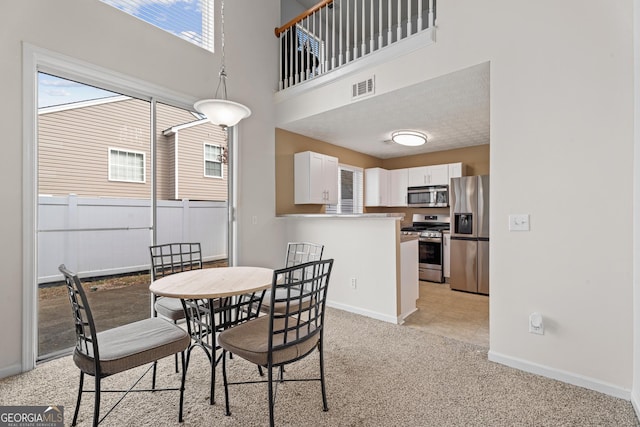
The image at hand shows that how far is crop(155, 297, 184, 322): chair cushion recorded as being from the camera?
7.42ft

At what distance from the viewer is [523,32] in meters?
2.29

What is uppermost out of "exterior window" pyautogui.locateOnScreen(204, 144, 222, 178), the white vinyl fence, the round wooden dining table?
"exterior window" pyautogui.locateOnScreen(204, 144, 222, 178)

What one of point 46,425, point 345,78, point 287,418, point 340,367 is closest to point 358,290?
point 340,367

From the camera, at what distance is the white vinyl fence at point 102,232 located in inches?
99.0

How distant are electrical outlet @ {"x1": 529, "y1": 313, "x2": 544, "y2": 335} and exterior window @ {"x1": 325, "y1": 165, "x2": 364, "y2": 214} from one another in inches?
140

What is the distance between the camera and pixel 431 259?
530 cm

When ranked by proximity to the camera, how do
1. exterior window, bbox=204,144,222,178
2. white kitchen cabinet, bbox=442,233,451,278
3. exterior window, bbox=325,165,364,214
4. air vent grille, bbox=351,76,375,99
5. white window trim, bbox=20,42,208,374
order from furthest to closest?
exterior window, bbox=325,165,364,214, white kitchen cabinet, bbox=442,233,451,278, exterior window, bbox=204,144,222,178, air vent grille, bbox=351,76,375,99, white window trim, bbox=20,42,208,374

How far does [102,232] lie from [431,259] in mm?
4849

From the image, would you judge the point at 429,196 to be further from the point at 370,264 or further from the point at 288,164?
the point at 288,164

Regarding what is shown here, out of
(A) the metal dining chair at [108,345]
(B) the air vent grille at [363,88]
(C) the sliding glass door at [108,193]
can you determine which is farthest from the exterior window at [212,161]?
(A) the metal dining chair at [108,345]

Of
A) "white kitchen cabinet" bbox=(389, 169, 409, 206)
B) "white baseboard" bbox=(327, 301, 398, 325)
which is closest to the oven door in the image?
"white kitchen cabinet" bbox=(389, 169, 409, 206)

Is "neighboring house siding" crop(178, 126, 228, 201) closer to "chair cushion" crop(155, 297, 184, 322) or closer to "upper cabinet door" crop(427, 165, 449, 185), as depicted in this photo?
"chair cushion" crop(155, 297, 184, 322)

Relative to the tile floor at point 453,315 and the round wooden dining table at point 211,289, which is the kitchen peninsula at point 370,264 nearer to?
the tile floor at point 453,315

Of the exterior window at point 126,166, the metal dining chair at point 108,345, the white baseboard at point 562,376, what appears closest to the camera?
the metal dining chair at point 108,345
